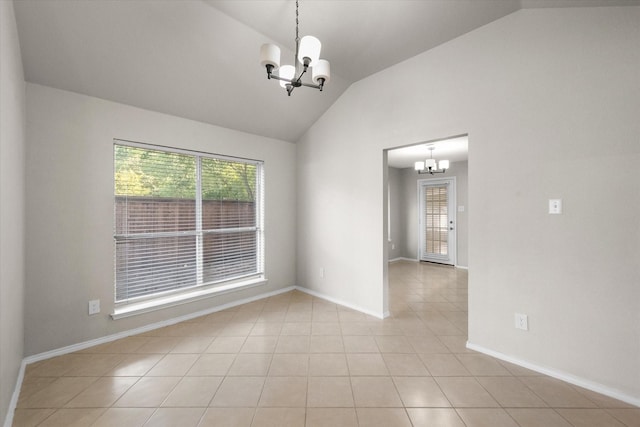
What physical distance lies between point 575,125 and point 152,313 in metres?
4.32

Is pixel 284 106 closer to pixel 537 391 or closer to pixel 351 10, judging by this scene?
pixel 351 10

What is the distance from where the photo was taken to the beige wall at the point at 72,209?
2.25 meters

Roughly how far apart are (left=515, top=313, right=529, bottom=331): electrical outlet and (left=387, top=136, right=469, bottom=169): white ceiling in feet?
8.80

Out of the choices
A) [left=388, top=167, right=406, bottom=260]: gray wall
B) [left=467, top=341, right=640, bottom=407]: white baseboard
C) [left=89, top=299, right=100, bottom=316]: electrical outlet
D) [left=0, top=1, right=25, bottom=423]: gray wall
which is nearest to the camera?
[left=0, top=1, right=25, bottom=423]: gray wall

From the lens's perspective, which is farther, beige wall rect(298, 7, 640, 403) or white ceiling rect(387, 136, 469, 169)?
white ceiling rect(387, 136, 469, 169)

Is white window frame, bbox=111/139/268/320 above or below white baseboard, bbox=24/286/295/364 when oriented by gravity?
above

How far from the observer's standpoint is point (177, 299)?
10.1 ft

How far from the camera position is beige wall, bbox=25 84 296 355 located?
2246mm

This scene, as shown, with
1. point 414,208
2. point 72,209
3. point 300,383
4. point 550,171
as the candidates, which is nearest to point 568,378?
point 550,171

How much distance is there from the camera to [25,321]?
220cm

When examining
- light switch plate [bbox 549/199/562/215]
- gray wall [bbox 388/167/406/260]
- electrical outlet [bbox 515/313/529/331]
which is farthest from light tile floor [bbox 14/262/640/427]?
gray wall [bbox 388/167/406/260]

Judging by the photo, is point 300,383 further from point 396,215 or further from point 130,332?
point 396,215

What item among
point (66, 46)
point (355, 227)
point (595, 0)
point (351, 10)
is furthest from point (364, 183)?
point (66, 46)

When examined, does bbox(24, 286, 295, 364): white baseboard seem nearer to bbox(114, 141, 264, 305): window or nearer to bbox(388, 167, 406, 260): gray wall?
bbox(114, 141, 264, 305): window
